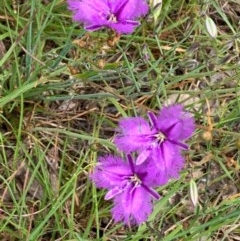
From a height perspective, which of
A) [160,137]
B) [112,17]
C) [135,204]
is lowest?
[135,204]

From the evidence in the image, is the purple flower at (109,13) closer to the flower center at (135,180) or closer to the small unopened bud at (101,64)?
the small unopened bud at (101,64)

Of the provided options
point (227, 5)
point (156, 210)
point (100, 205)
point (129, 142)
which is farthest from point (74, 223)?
point (227, 5)

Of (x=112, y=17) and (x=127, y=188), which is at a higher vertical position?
(x=112, y=17)

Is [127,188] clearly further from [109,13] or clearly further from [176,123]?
[109,13]

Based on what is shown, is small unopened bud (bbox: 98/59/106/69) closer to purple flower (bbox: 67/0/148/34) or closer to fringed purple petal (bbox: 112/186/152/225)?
purple flower (bbox: 67/0/148/34)

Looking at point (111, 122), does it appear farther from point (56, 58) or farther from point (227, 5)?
point (227, 5)

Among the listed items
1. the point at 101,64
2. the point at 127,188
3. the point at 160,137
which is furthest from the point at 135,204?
the point at 101,64

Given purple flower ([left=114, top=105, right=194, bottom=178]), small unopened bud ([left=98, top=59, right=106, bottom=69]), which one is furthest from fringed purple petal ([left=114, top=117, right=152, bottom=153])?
small unopened bud ([left=98, top=59, right=106, bottom=69])

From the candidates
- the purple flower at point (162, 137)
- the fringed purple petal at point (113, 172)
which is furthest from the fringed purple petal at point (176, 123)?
the fringed purple petal at point (113, 172)
